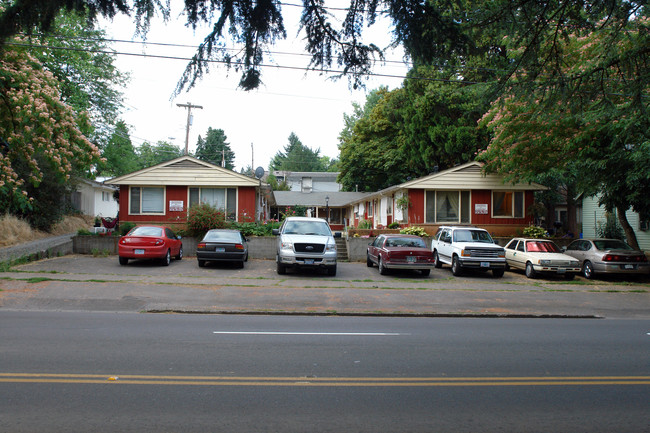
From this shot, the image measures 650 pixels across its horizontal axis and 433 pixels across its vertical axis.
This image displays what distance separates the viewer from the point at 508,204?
25.9 meters

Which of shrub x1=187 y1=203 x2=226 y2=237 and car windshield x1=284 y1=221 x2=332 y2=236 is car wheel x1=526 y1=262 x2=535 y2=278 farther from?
shrub x1=187 y1=203 x2=226 y2=237

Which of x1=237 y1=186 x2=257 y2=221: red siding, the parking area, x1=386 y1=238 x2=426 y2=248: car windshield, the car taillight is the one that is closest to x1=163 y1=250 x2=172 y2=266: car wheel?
the parking area

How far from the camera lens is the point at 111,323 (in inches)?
345

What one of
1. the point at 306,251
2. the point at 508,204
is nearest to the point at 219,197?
the point at 306,251

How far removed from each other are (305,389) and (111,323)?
17.7ft

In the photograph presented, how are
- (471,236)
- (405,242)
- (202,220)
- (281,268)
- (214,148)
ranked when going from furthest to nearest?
(214,148) < (202,220) < (471,236) < (405,242) < (281,268)

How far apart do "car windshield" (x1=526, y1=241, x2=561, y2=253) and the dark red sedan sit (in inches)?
184

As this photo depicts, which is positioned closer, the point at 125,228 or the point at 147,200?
the point at 125,228

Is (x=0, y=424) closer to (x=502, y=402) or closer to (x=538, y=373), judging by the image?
(x=502, y=402)

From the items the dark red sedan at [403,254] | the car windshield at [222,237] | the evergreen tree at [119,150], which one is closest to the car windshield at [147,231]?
the car windshield at [222,237]

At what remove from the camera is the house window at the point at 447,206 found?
2544cm

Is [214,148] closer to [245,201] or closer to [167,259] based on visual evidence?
[245,201]

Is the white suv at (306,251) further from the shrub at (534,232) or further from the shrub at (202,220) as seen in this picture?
the shrub at (534,232)

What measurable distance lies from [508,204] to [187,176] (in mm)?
18035
